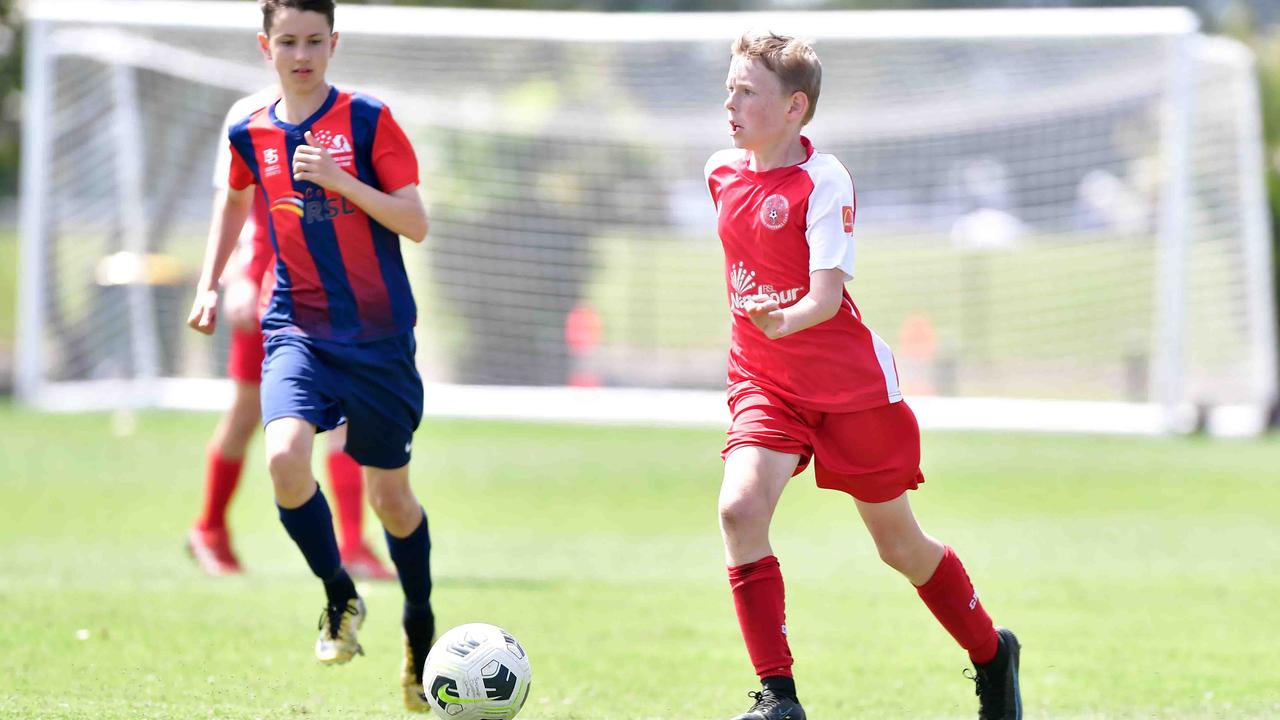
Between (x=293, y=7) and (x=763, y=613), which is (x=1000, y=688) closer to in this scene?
(x=763, y=613)

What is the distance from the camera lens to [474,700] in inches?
174

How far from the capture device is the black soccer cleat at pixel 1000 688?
474 centimetres

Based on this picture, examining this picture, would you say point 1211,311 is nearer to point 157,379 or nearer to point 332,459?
point 157,379

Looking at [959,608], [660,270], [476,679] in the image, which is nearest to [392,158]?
[476,679]

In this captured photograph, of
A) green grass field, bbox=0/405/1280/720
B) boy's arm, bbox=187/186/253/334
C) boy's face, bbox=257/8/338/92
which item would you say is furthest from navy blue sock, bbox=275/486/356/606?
boy's face, bbox=257/8/338/92

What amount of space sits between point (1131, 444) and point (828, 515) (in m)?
6.27

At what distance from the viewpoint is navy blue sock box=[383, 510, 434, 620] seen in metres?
5.18

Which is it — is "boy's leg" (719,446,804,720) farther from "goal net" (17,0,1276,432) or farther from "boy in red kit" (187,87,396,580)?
"goal net" (17,0,1276,432)

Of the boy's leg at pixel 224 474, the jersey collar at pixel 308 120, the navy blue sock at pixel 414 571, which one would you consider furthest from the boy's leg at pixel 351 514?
the jersey collar at pixel 308 120

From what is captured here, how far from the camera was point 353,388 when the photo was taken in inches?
198

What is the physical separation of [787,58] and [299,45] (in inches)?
63.2

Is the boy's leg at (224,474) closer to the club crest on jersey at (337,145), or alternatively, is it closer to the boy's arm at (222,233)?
the boy's arm at (222,233)

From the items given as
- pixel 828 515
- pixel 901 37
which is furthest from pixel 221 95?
pixel 828 515

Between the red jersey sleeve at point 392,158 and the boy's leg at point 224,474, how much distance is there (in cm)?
284
